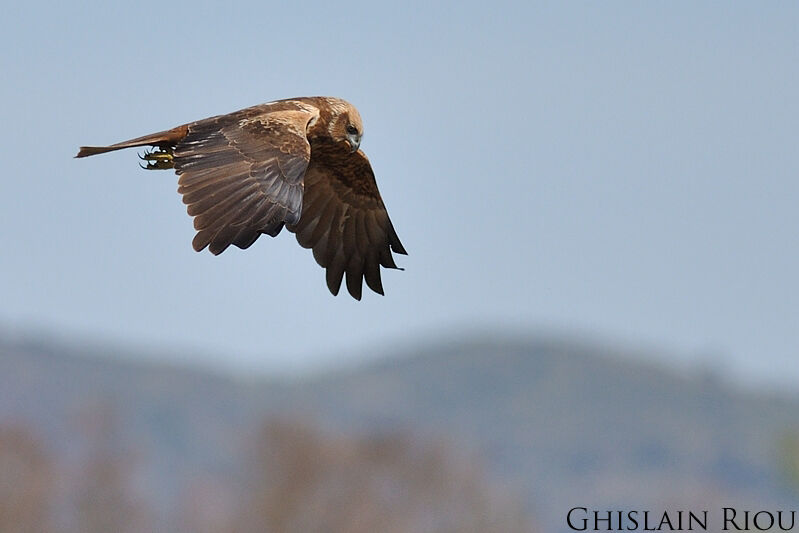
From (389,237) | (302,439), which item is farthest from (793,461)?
(389,237)

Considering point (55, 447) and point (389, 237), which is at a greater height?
point (55, 447)

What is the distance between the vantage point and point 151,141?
47.2 ft

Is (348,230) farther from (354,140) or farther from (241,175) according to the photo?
(241,175)

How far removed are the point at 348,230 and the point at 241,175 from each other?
8.45 ft

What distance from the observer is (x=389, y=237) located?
643 inches

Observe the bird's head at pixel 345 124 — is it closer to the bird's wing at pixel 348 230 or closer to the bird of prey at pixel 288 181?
the bird of prey at pixel 288 181

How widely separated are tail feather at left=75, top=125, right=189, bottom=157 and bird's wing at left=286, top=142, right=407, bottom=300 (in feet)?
6.21

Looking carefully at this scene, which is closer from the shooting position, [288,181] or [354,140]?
[288,181]

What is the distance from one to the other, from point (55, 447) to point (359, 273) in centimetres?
8627

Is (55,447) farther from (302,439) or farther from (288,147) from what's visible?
(288,147)

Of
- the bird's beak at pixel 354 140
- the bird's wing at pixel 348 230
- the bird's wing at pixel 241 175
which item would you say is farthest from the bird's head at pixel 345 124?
the bird's wing at pixel 348 230

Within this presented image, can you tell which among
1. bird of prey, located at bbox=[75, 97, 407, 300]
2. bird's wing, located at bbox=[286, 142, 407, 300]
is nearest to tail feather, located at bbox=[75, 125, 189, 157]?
bird of prey, located at bbox=[75, 97, 407, 300]

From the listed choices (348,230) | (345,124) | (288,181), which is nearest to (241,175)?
(288,181)

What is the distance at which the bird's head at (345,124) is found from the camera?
15336mm
